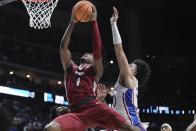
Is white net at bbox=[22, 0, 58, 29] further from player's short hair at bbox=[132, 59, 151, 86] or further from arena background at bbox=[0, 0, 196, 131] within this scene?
arena background at bbox=[0, 0, 196, 131]

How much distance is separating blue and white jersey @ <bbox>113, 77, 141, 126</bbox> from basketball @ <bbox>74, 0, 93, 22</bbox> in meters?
0.98

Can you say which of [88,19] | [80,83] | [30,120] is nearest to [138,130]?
[80,83]

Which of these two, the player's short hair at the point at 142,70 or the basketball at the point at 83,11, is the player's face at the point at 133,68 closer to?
the player's short hair at the point at 142,70

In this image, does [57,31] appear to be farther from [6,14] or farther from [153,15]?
[153,15]

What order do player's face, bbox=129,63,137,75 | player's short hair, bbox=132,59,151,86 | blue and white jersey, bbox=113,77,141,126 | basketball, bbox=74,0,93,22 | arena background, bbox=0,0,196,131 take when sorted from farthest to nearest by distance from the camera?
arena background, bbox=0,0,196,131 → player's short hair, bbox=132,59,151,86 → player's face, bbox=129,63,137,75 → blue and white jersey, bbox=113,77,141,126 → basketball, bbox=74,0,93,22

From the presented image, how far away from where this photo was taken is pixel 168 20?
2541 centimetres

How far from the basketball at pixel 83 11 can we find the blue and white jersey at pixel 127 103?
981 millimetres

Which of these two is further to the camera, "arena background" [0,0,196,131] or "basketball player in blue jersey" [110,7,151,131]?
"arena background" [0,0,196,131]

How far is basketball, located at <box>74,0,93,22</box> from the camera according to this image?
17.9 feet

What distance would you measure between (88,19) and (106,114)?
49.7 inches

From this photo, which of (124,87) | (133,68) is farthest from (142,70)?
(124,87)

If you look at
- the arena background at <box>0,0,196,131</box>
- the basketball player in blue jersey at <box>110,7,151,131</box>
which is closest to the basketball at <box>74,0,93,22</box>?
the basketball player in blue jersey at <box>110,7,151,131</box>

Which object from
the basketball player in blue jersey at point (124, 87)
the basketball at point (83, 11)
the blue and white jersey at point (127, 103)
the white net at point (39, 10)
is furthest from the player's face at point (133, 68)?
the white net at point (39, 10)

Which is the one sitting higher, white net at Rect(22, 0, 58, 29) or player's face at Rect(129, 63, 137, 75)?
white net at Rect(22, 0, 58, 29)
